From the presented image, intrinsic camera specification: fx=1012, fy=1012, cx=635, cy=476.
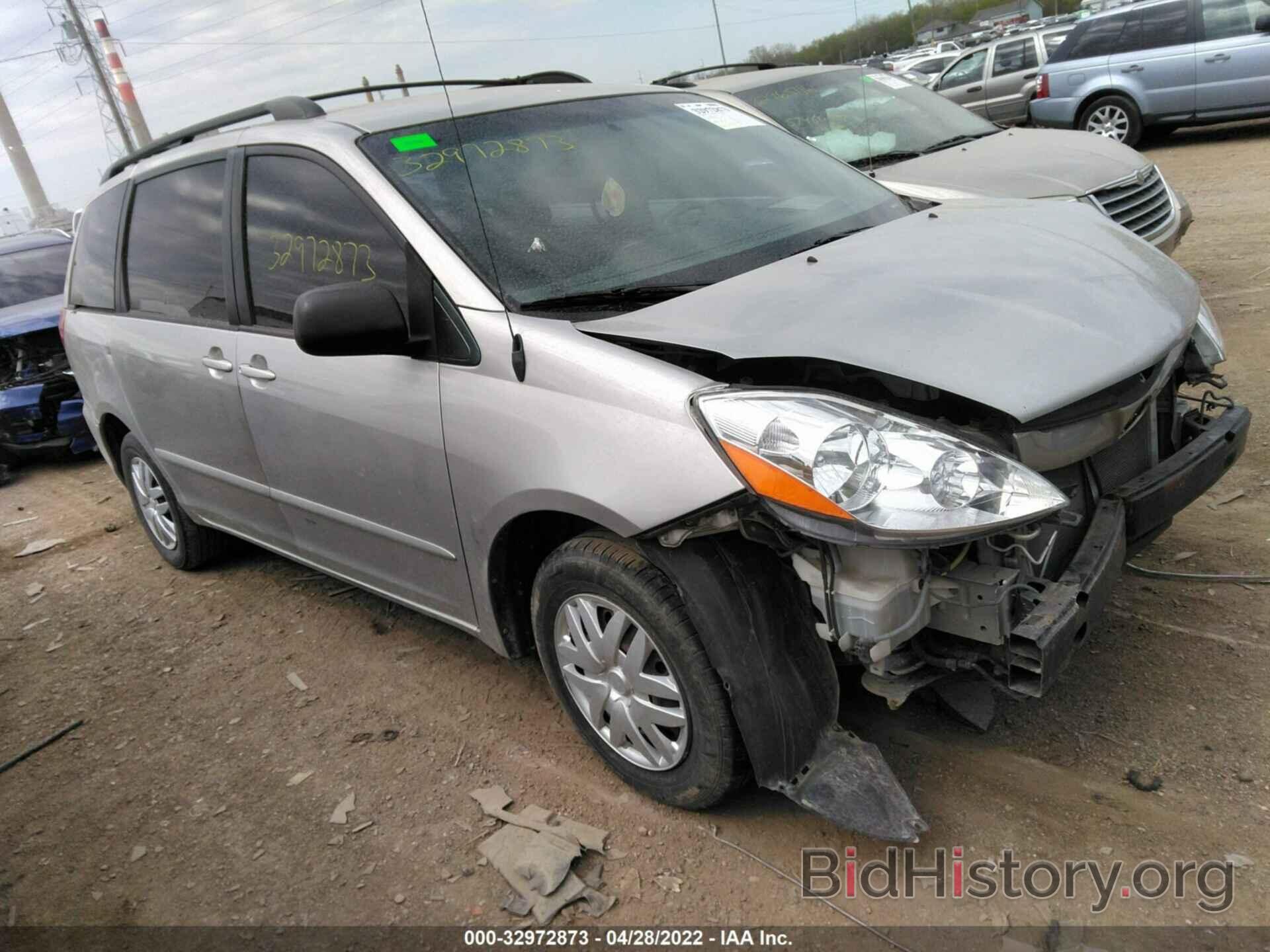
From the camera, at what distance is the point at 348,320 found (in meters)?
2.57

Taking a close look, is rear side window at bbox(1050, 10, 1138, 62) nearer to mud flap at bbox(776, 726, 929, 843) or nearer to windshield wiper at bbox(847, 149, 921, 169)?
windshield wiper at bbox(847, 149, 921, 169)

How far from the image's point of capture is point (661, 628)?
2.39 m

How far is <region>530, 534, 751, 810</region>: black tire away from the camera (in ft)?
7.76

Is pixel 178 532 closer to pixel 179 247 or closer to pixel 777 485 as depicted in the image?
pixel 179 247

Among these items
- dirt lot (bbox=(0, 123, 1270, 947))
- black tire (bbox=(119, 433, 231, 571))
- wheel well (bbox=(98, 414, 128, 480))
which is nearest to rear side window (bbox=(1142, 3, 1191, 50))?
dirt lot (bbox=(0, 123, 1270, 947))

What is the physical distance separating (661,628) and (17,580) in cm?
441

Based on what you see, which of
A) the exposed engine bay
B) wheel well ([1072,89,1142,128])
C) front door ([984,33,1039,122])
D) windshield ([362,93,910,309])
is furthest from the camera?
front door ([984,33,1039,122])

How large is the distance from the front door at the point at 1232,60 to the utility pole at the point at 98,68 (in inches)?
789

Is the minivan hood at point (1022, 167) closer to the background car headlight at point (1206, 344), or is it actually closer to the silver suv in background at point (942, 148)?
the silver suv in background at point (942, 148)

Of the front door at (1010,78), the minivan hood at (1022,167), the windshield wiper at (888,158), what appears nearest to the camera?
the minivan hood at (1022,167)

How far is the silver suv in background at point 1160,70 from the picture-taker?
11.0m

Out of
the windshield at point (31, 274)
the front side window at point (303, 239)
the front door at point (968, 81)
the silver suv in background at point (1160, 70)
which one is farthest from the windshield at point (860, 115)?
the front door at point (968, 81)

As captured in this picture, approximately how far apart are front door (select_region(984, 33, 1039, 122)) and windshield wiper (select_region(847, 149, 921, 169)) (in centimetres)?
933

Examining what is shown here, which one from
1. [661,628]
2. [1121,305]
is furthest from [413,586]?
[1121,305]
